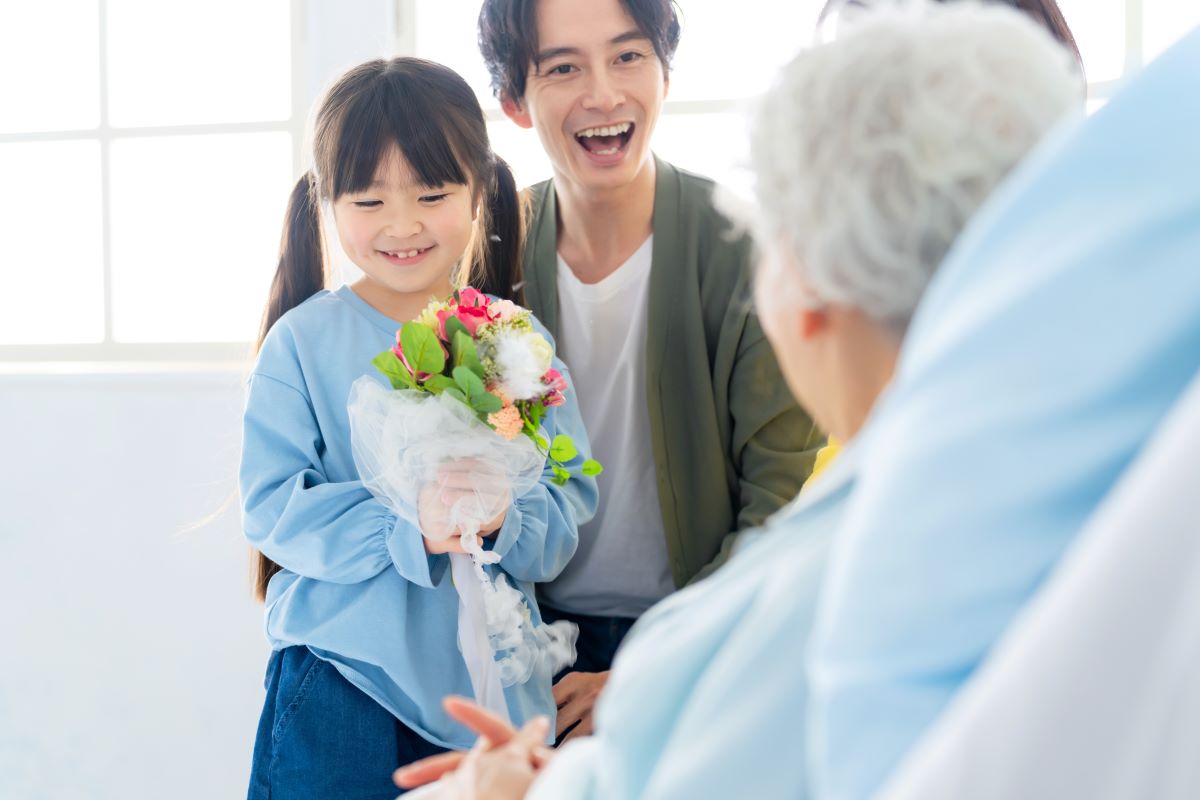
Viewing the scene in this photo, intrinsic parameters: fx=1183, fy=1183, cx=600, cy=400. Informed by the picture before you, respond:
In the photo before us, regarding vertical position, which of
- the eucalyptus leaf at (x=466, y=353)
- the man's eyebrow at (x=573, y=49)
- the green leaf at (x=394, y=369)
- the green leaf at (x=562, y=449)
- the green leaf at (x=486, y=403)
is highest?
the man's eyebrow at (x=573, y=49)

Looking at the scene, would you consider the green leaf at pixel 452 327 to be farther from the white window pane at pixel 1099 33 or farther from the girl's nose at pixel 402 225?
the white window pane at pixel 1099 33

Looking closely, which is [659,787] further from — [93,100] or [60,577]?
[93,100]

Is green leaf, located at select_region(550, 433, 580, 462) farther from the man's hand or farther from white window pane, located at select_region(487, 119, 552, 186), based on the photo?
white window pane, located at select_region(487, 119, 552, 186)

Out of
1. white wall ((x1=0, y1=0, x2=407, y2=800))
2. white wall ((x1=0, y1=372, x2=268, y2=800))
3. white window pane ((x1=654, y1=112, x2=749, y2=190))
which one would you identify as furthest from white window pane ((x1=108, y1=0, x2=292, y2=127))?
white window pane ((x1=654, y1=112, x2=749, y2=190))

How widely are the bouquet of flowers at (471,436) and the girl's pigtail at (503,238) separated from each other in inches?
15.7

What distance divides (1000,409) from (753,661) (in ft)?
0.90

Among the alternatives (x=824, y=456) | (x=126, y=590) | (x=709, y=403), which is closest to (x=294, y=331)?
(x=709, y=403)

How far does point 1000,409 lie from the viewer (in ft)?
2.44

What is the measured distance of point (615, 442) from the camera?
220 centimetres

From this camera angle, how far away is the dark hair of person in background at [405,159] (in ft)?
6.22

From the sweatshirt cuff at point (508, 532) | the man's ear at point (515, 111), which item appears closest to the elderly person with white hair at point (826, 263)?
the sweatshirt cuff at point (508, 532)

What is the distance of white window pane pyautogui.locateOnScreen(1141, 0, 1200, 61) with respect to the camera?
2639 millimetres

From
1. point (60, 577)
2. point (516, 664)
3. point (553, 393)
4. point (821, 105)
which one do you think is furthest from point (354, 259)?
point (60, 577)

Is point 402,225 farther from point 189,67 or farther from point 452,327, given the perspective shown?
point 189,67
